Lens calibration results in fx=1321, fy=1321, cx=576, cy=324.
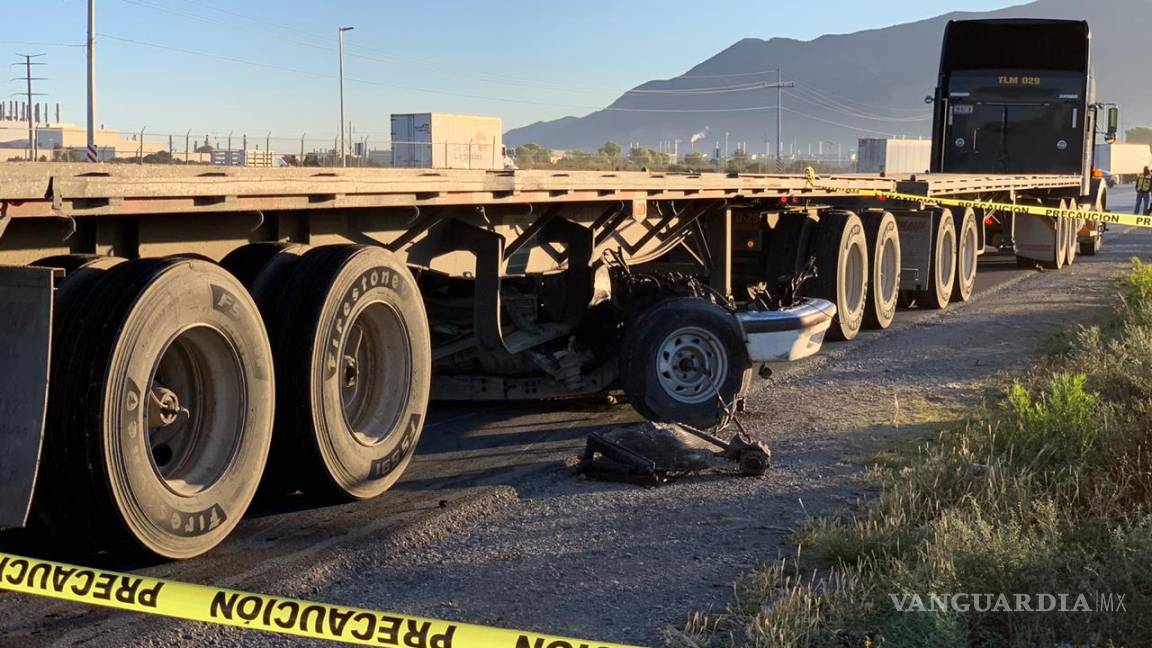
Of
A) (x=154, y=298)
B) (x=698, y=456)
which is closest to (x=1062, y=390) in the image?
(x=698, y=456)

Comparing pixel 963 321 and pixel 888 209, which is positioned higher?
pixel 888 209

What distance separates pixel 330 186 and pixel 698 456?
2.48 metres

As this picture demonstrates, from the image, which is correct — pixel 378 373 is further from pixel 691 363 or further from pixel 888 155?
pixel 888 155

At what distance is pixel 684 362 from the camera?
27.5 ft

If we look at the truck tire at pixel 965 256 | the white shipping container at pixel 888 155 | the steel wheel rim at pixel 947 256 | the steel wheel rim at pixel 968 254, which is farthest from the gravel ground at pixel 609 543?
the white shipping container at pixel 888 155

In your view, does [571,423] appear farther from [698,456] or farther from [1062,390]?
[1062,390]

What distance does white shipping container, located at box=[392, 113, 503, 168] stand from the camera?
53.8 m

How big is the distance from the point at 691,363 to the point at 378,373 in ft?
7.55

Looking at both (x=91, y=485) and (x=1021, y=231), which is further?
(x=1021, y=231)

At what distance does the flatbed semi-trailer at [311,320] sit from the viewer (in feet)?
16.0

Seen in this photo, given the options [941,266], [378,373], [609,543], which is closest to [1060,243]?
[941,266]

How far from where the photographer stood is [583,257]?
9.11 m

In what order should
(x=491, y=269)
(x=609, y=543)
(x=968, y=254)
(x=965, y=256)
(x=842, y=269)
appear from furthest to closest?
1. (x=968, y=254)
2. (x=965, y=256)
3. (x=842, y=269)
4. (x=491, y=269)
5. (x=609, y=543)

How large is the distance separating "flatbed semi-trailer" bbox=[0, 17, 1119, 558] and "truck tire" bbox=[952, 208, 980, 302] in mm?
6362
